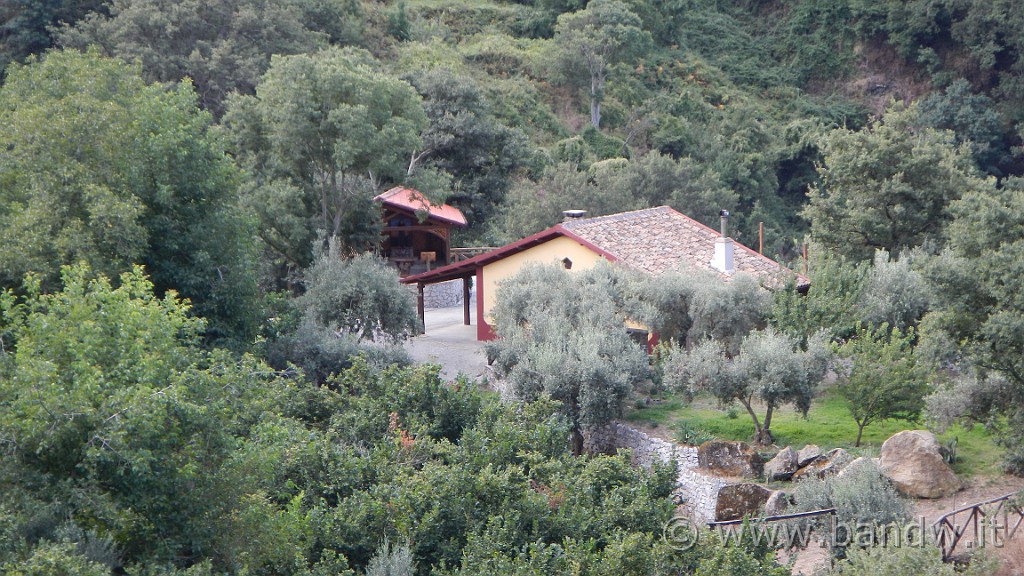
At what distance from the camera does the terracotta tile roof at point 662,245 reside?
27.9 meters

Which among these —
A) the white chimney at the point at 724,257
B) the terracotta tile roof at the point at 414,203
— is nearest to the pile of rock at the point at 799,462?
the white chimney at the point at 724,257

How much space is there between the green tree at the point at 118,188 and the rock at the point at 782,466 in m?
11.0

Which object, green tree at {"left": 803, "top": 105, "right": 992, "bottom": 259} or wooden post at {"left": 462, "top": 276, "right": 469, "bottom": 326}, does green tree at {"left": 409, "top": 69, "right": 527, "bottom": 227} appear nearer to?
wooden post at {"left": 462, "top": 276, "right": 469, "bottom": 326}

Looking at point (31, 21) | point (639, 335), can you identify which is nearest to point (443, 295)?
point (639, 335)

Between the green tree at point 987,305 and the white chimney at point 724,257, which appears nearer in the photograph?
the green tree at point 987,305

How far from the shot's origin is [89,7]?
47969 millimetres

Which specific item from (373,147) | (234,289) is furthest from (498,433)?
(373,147)

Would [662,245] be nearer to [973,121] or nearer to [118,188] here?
[118,188]

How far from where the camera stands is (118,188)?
65.2ft

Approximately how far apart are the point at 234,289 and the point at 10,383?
1072 cm

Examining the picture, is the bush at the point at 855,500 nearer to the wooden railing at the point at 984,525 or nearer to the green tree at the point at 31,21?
the wooden railing at the point at 984,525

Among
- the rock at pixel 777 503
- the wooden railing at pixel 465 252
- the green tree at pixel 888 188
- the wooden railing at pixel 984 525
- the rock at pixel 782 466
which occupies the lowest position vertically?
the wooden railing at pixel 465 252

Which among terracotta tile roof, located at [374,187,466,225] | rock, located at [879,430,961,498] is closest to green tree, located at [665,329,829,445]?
rock, located at [879,430,961,498]

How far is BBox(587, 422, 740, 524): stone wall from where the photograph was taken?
2008 cm
